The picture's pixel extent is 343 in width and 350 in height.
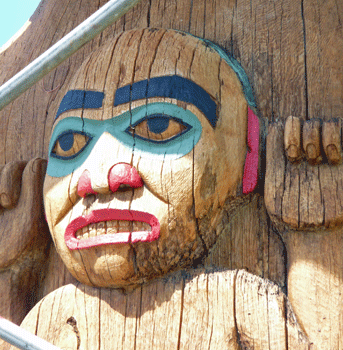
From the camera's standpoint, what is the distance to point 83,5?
280 centimetres

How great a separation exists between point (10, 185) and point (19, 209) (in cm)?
11

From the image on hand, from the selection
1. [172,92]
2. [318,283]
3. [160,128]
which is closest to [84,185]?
[160,128]

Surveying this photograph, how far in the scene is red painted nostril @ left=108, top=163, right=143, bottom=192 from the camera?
1874 mm

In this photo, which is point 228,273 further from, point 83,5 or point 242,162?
point 83,5

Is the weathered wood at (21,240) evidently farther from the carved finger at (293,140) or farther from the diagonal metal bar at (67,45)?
the carved finger at (293,140)

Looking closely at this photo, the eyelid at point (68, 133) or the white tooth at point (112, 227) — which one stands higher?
the eyelid at point (68, 133)

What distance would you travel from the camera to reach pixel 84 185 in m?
1.92

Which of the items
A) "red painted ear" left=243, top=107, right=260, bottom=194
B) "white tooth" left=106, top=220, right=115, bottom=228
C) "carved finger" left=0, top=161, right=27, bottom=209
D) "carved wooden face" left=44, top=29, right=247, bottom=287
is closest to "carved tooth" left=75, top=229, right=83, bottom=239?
"carved wooden face" left=44, top=29, right=247, bottom=287

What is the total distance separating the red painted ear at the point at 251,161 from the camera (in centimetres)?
202

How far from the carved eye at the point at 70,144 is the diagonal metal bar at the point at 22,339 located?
72 cm

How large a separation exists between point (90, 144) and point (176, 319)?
0.71 metres

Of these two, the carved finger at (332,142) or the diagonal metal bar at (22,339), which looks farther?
the carved finger at (332,142)

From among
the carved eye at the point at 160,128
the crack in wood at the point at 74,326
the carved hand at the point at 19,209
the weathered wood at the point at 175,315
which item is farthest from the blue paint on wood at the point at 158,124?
the crack in wood at the point at 74,326

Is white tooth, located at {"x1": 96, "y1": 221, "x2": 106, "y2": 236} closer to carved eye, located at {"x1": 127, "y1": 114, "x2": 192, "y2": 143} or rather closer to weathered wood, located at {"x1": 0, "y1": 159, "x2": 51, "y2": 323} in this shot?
carved eye, located at {"x1": 127, "y1": 114, "x2": 192, "y2": 143}
